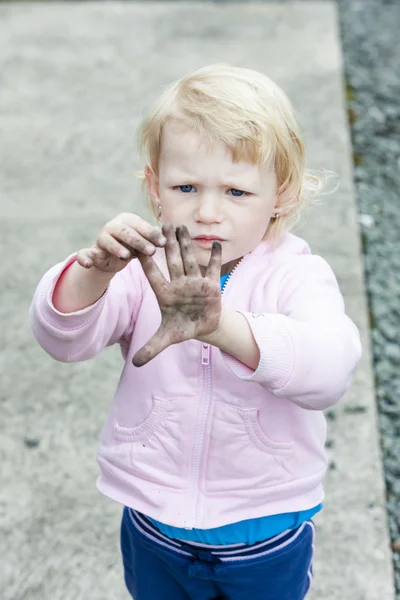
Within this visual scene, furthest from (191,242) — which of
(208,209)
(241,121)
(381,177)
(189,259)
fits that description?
(381,177)

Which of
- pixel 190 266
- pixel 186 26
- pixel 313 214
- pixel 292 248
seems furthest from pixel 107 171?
pixel 190 266

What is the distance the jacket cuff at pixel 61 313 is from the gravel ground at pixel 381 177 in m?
1.22

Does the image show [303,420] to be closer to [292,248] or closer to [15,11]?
[292,248]

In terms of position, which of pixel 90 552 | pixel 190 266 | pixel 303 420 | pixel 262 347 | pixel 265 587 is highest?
pixel 190 266

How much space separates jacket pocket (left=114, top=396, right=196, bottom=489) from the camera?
160 cm

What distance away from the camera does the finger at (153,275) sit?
1344mm

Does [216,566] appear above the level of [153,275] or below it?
below

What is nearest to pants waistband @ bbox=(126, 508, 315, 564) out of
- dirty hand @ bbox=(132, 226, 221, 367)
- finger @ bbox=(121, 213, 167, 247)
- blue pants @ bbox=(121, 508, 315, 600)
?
blue pants @ bbox=(121, 508, 315, 600)

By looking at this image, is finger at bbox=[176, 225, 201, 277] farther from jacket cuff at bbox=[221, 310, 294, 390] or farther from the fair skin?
jacket cuff at bbox=[221, 310, 294, 390]

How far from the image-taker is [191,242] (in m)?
1.36

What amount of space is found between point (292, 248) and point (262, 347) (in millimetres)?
291

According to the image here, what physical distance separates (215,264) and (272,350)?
6.8 inches

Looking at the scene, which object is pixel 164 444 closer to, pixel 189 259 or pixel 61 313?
pixel 61 313

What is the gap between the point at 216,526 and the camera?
1607 millimetres
